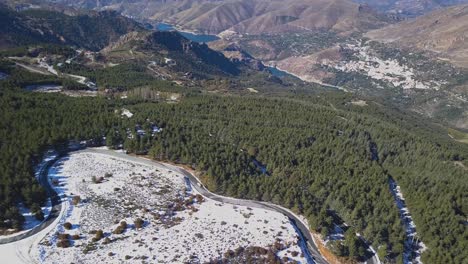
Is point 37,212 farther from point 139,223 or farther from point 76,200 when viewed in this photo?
point 139,223

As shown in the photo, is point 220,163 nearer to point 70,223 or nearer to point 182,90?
point 70,223

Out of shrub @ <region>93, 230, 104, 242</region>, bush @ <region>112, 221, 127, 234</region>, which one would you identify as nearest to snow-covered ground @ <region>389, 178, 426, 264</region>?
bush @ <region>112, 221, 127, 234</region>

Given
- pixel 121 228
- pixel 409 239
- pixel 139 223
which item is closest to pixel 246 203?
pixel 139 223

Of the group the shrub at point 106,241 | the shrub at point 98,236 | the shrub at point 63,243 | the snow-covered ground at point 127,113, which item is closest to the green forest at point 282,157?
the snow-covered ground at point 127,113

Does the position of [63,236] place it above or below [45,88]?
below

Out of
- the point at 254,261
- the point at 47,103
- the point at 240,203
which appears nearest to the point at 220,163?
the point at 240,203

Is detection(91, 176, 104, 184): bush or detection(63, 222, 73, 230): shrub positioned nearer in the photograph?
detection(63, 222, 73, 230): shrub

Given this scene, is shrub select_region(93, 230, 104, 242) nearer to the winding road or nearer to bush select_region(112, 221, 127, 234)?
bush select_region(112, 221, 127, 234)
